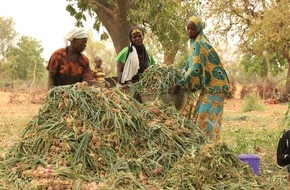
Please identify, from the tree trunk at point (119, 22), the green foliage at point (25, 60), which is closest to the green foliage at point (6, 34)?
the green foliage at point (25, 60)

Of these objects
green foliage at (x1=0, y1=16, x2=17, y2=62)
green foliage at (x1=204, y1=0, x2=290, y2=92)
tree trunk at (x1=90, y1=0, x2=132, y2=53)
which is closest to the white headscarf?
tree trunk at (x1=90, y1=0, x2=132, y2=53)

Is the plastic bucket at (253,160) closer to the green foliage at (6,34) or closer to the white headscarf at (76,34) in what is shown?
the white headscarf at (76,34)

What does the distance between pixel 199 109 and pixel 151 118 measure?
666 millimetres

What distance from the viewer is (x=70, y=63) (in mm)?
5777

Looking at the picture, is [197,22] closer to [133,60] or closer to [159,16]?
[133,60]

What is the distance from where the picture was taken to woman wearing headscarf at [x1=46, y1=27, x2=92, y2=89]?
564 cm

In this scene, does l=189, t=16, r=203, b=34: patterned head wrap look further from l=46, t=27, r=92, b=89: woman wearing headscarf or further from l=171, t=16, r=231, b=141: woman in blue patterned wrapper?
l=46, t=27, r=92, b=89: woman wearing headscarf

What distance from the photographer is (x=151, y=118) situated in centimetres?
561

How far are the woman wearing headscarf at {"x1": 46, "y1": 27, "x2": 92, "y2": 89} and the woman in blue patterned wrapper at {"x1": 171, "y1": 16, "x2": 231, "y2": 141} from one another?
3.22 feet

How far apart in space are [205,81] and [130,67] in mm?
1046

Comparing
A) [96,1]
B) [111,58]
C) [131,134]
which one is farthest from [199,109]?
[111,58]

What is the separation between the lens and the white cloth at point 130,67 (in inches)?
261

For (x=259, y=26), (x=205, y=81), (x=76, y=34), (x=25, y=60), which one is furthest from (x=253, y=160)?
(x=25, y=60)

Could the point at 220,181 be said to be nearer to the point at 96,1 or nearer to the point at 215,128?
the point at 215,128
